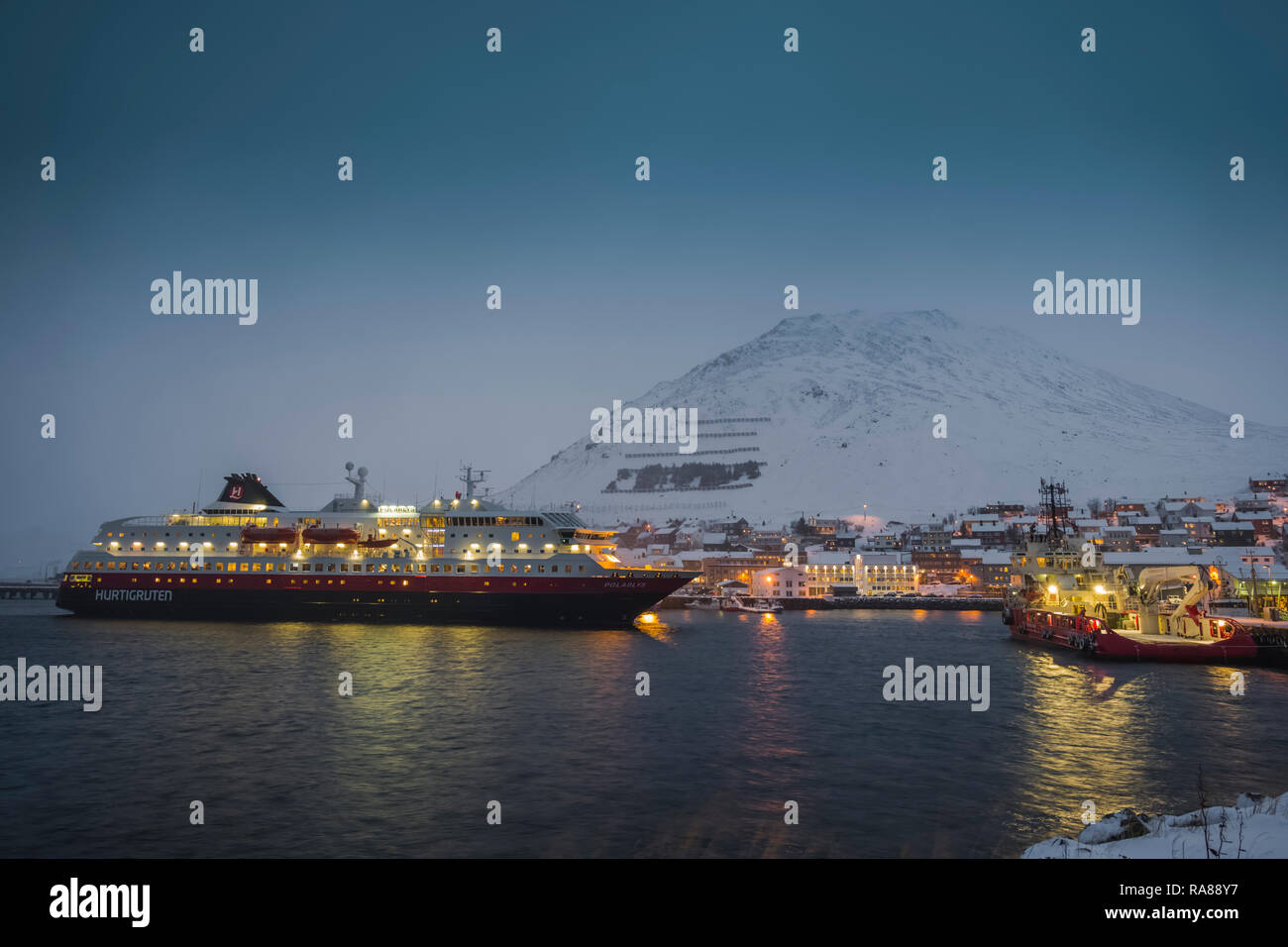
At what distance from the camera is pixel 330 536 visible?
227ft

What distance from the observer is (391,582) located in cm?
6712

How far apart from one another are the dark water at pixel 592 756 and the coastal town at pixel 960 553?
7050cm

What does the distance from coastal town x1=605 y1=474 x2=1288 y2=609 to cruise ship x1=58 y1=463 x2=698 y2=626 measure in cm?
5118

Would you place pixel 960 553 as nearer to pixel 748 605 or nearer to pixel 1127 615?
pixel 748 605

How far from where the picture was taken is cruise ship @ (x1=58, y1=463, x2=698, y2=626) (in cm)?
6425

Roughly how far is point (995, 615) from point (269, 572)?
8441cm

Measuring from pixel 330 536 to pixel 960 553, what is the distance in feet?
356

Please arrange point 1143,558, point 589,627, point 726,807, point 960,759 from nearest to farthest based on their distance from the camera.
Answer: point 726,807 → point 960,759 → point 589,627 → point 1143,558

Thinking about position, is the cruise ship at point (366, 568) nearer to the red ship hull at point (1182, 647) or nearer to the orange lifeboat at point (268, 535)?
the orange lifeboat at point (268, 535)

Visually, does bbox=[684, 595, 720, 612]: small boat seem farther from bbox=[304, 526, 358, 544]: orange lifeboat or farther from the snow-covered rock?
the snow-covered rock

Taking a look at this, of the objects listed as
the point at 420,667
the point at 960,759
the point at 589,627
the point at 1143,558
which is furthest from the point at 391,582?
the point at 1143,558

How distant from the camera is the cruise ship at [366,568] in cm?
6425
